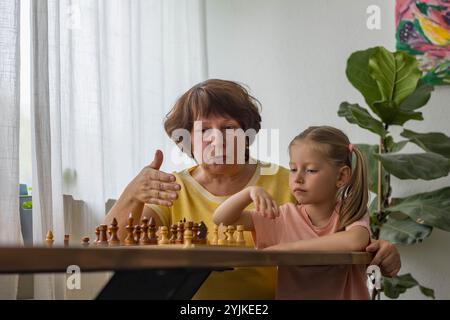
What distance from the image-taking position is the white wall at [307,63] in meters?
2.96

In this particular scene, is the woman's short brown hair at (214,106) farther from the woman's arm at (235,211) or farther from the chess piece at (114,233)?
the chess piece at (114,233)

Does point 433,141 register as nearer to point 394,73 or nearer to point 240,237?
point 394,73

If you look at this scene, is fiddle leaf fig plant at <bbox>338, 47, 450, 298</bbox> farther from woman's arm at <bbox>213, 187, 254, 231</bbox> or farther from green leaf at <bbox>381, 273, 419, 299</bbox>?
woman's arm at <bbox>213, 187, 254, 231</bbox>

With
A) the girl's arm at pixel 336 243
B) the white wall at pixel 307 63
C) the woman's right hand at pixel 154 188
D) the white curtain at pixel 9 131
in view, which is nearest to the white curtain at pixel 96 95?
the white curtain at pixel 9 131

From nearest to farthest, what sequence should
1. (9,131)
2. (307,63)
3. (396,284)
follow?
(9,131) < (396,284) < (307,63)

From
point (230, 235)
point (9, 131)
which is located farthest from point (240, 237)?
point (9, 131)

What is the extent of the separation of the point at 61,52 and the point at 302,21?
132cm

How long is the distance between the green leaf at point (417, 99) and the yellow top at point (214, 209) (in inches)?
42.8

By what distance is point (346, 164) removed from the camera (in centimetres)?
161

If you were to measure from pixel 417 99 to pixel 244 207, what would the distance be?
4.67 ft

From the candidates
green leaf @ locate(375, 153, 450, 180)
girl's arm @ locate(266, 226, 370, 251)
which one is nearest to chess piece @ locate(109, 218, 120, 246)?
girl's arm @ locate(266, 226, 370, 251)

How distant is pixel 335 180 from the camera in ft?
5.23

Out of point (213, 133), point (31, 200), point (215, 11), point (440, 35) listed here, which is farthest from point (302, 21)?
point (213, 133)
